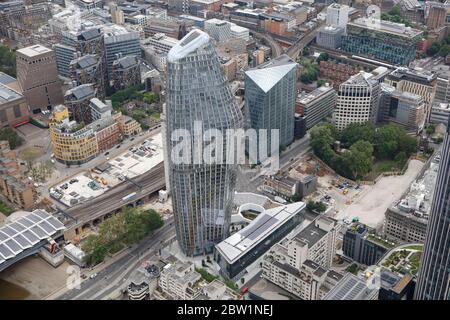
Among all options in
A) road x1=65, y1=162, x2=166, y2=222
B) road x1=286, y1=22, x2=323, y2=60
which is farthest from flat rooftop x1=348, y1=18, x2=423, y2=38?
road x1=65, y1=162, x2=166, y2=222

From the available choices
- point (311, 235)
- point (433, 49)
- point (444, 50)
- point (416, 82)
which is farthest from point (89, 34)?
point (444, 50)

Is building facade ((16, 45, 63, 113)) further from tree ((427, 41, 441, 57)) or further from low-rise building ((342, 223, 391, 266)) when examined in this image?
tree ((427, 41, 441, 57))

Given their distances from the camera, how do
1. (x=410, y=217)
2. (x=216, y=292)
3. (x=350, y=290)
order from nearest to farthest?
(x=350, y=290)
(x=216, y=292)
(x=410, y=217)

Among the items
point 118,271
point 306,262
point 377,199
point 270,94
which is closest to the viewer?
point 306,262

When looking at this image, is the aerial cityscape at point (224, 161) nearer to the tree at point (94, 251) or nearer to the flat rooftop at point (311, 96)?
the tree at point (94, 251)

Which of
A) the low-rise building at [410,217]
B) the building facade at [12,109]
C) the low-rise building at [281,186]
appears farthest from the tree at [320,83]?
the building facade at [12,109]

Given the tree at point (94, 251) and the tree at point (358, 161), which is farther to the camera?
the tree at point (358, 161)

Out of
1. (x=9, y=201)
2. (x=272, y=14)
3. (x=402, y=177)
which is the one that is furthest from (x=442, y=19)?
(x=9, y=201)

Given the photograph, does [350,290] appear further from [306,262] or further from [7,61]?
[7,61]
